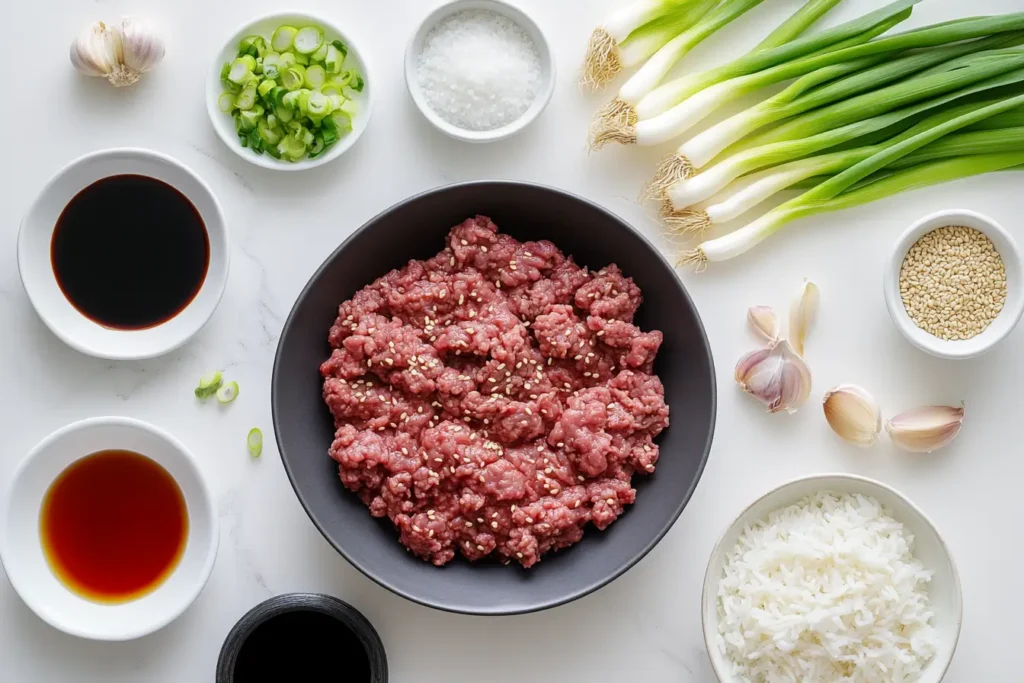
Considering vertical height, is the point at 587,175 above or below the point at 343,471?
above

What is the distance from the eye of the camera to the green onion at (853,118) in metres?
3.10

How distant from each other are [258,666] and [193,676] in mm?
368

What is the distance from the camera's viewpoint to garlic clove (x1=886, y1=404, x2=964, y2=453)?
319 cm

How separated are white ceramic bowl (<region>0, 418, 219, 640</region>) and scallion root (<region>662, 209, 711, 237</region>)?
181 cm

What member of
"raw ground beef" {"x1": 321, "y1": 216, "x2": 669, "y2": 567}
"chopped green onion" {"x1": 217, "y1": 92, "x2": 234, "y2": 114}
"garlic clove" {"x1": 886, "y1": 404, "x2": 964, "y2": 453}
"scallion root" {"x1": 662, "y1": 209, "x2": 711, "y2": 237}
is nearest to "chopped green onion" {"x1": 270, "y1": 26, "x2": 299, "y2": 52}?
"chopped green onion" {"x1": 217, "y1": 92, "x2": 234, "y2": 114}

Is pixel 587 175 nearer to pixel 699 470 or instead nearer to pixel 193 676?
pixel 699 470

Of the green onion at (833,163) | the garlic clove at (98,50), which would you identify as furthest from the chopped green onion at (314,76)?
the green onion at (833,163)

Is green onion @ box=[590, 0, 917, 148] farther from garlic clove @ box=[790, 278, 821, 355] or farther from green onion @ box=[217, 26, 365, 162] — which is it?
green onion @ box=[217, 26, 365, 162]

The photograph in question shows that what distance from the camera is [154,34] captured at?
3166 mm


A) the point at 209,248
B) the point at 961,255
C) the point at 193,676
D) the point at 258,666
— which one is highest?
the point at 961,255

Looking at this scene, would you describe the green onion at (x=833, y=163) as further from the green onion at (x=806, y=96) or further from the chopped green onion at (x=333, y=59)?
the chopped green onion at (x=333, y=59)

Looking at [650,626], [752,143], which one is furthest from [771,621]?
[752,143]

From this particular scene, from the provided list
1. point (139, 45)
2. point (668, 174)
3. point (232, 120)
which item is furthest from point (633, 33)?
point (139, 45)

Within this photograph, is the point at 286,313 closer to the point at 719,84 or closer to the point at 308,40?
the point at 308,40
